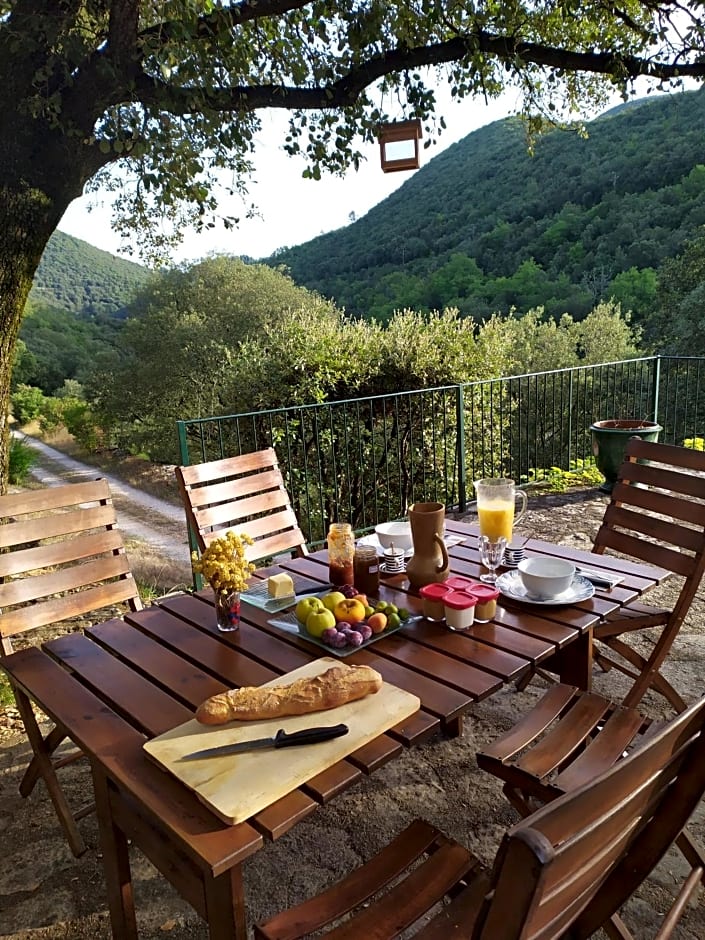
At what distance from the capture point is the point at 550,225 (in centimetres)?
1895

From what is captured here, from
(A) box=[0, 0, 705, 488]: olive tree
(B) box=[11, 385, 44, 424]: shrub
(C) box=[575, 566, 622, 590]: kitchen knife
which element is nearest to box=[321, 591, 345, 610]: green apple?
(C) box=[575, 566, 622, 590]: kitchen knife

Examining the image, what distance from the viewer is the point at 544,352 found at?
15820mm

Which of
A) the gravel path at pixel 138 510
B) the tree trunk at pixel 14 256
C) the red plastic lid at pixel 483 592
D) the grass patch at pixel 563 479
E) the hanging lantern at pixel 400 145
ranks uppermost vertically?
the hanging lantern at pixel 400 145

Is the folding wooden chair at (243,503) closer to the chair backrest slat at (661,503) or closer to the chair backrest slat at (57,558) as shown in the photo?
the chair backrest slat at (57,558)

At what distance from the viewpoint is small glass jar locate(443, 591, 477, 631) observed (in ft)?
5.38

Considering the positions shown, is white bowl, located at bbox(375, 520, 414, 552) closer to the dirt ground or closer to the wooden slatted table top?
the wooden slatted table top

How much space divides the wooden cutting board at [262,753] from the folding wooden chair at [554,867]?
29cm

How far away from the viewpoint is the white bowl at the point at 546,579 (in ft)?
5.84

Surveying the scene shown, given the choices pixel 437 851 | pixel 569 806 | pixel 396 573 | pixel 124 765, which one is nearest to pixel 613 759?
pixel 437 851

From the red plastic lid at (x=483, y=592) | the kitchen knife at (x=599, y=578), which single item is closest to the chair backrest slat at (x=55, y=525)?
the red plastic lid at (x=483, y=592)

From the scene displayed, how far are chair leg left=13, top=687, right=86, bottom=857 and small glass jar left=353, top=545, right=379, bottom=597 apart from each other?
104 centimetres

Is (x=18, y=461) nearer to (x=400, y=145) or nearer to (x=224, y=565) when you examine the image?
(x=400, y=145)

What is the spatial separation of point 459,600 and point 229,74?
12.1 ft

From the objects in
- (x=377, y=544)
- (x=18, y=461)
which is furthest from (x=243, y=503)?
(x=18, y=461)
